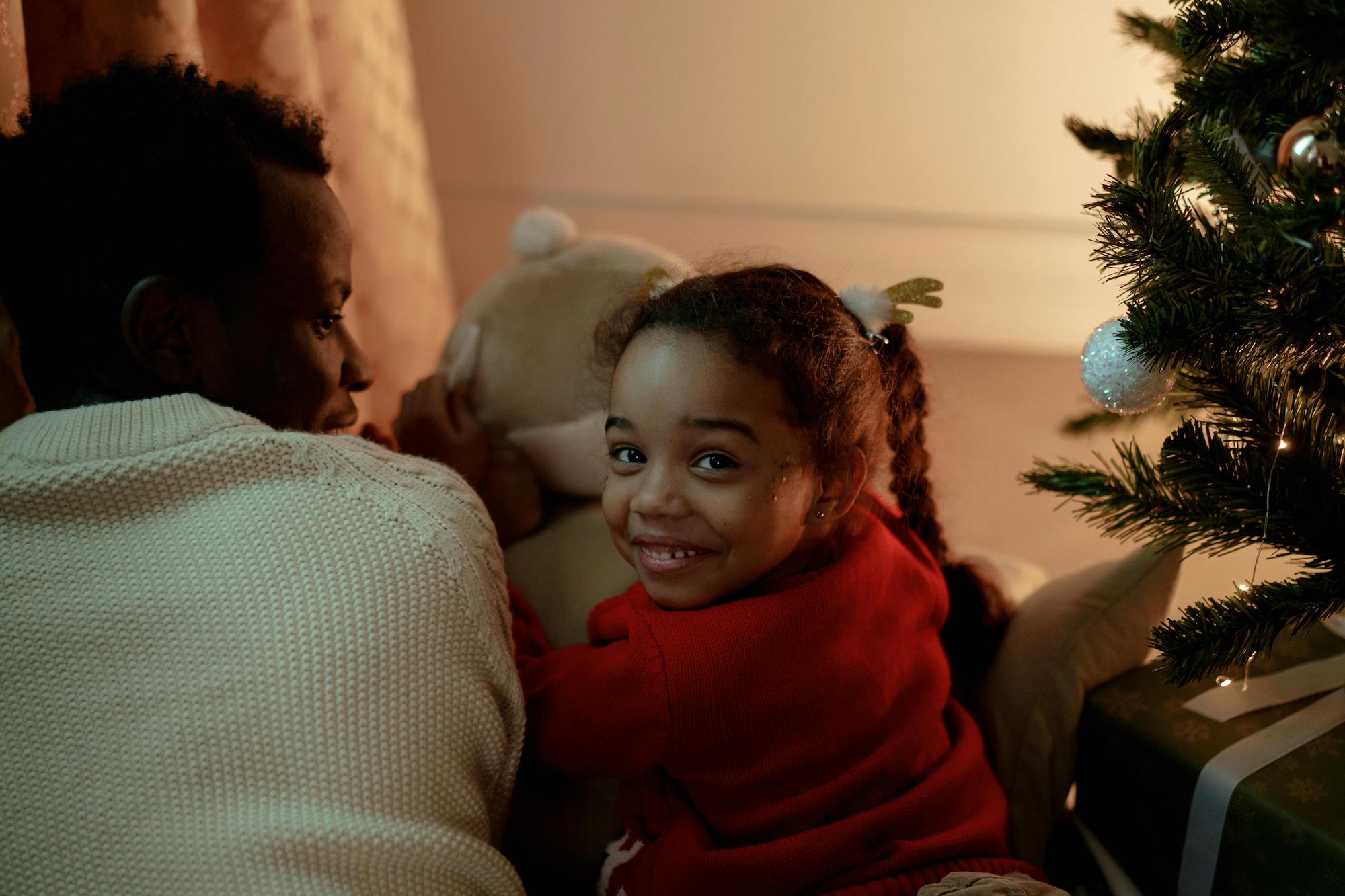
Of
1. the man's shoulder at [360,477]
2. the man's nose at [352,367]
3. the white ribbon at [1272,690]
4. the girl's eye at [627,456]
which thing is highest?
the man's nose at [352,367]

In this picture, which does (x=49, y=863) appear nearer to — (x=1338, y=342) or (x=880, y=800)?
(x=880, y=800)

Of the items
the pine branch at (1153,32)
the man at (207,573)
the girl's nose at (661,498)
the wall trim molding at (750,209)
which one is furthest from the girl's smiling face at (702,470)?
the wall trim molding at (750,209)

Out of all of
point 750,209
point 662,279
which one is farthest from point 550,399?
point 750,209

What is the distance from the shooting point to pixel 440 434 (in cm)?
109

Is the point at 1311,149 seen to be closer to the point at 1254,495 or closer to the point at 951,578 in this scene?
the point at 1254,495

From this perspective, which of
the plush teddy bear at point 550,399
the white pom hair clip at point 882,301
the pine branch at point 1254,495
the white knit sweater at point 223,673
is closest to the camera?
the white knit sweater at point 223,673

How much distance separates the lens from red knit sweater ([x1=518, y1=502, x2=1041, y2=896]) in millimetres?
799

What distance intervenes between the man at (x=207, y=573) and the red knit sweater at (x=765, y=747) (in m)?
0.10

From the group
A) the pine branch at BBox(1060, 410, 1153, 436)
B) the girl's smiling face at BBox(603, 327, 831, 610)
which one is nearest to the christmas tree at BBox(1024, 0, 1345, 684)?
the girl's smiling face at BBox(603, 327, 831, 610)

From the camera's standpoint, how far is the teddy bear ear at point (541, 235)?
1226mm

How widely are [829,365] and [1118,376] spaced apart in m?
0.24

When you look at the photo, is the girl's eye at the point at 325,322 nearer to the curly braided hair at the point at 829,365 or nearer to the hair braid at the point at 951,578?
the curly braided hair at the point at 829,365

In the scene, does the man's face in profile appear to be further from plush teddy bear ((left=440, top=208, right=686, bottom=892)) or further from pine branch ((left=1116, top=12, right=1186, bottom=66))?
pine branch ((left=1116, top=12, right=1186, bottom=66))

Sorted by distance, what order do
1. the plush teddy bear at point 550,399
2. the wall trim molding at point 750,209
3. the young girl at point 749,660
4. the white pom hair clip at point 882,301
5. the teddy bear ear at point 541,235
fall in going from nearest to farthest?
the young girl at point 749,660 → the white pom hair clip at point 882,301 → the plush teddy bear at point 550,399 → the teddy bear ear at point 541,235 → the wall trim molding at point 750,209
